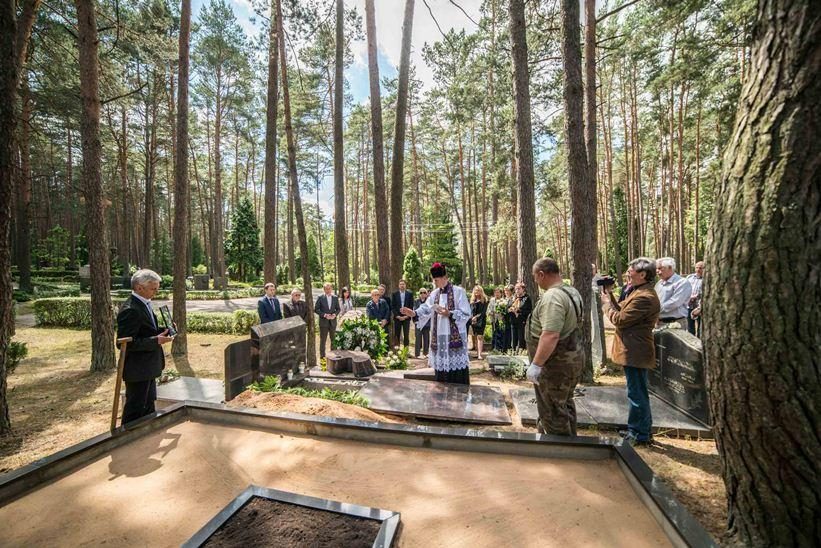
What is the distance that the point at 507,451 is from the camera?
3.01 m

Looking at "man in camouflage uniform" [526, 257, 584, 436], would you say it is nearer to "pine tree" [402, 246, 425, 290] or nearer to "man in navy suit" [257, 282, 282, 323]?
"man in navy suit" [257, 282, 282, 323]

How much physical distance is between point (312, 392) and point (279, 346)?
1414mm

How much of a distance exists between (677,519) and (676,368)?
13.3 ft

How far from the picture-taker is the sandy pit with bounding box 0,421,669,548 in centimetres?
212

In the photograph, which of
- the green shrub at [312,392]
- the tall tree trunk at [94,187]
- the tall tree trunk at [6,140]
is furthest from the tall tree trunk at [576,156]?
the tall tree trunk at [94,187]

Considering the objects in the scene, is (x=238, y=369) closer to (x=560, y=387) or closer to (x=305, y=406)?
(x=305, y=406)

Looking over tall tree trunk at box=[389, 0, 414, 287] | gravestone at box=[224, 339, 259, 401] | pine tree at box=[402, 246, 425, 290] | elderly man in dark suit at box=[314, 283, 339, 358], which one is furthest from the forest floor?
pine tree at box=[402, 246, 425, 290]

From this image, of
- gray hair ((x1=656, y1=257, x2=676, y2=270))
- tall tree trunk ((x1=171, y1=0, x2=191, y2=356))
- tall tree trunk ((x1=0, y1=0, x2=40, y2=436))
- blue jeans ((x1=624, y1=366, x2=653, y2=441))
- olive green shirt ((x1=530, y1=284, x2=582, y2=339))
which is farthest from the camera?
tall tree trunk ((x1=171, y1=0, x2=191, y2=356))

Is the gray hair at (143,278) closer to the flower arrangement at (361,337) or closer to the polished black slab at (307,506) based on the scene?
the polished black slab at (307,506)

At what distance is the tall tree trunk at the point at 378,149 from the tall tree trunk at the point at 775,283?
32.3 feet

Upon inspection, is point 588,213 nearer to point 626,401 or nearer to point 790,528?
point 626,401

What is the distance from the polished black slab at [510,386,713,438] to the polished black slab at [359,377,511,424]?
13.6 inches

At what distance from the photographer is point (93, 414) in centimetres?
607

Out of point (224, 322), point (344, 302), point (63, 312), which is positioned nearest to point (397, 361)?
point (344, 302)
